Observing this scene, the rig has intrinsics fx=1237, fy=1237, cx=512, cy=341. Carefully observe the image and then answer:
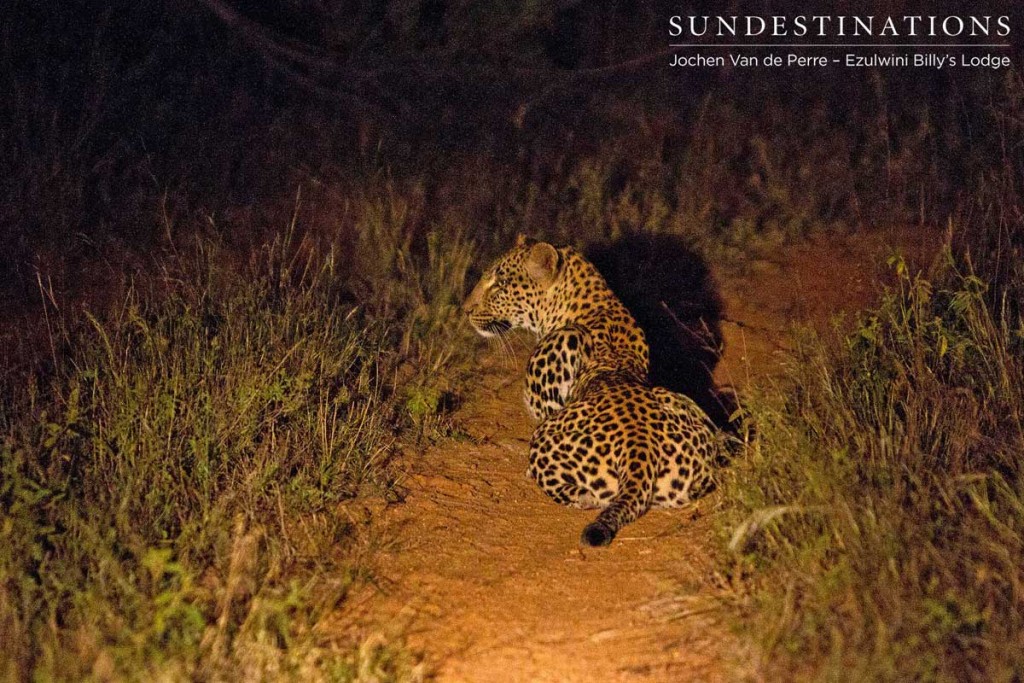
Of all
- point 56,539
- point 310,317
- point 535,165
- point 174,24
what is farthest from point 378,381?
point 174,24

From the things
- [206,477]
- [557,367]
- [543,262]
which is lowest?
[206,477]

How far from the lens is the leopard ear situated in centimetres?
677

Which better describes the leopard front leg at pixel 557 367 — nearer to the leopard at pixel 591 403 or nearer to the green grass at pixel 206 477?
the leopard at pixel 591 403

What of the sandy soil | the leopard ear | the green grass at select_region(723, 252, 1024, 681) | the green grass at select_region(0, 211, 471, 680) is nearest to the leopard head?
the leopard ear

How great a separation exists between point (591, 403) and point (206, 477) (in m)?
1.82

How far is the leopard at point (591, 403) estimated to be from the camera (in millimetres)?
5484

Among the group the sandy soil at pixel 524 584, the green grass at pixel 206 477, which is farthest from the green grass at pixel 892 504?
the green grass at pixel 206 477

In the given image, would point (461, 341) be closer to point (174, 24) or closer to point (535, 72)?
point (535, 72)

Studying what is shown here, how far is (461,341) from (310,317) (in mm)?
1044

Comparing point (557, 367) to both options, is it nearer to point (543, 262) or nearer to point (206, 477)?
point (543, 262)

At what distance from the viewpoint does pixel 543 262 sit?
6.78 metres

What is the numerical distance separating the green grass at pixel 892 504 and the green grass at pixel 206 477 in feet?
4.53

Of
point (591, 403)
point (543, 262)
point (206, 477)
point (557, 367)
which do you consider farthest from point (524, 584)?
point (543, 262)

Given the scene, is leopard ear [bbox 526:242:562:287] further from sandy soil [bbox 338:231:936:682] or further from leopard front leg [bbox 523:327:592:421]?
sandy soil [bbox 338:231:936:682]
